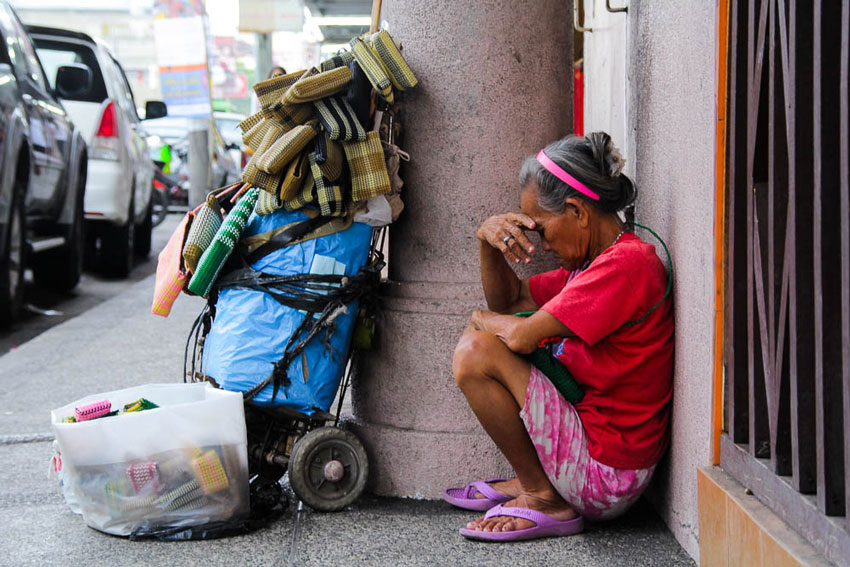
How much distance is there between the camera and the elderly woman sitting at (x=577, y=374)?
287 centimetres

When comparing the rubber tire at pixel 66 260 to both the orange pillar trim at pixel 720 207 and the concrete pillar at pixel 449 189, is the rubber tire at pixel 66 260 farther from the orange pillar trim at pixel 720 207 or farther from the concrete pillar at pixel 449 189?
the orange pillar trim at pixel 720 207

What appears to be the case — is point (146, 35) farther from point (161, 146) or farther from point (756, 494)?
point (756, 494)

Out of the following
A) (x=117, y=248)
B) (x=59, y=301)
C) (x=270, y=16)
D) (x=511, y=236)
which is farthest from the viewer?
(x=270, y=16)

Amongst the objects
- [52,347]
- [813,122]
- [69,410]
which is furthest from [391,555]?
[52,347]

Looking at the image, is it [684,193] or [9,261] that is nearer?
[684,193]

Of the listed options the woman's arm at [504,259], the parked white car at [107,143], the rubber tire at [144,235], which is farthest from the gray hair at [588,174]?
the rubber tire at [144,235]

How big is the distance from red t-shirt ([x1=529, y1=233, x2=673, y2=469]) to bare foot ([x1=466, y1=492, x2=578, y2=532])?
8.9 inches

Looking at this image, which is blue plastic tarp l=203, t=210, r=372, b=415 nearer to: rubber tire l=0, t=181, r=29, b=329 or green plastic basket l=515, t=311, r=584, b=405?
green plastic basket l=515, t=311, r=584, b=405

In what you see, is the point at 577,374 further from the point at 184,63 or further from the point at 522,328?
the point at 184,63

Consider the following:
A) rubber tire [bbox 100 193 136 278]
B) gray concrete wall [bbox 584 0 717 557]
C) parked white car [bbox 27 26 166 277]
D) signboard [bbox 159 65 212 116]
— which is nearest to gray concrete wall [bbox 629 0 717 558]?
gray concrete wall [bbox 584 0 717 557]

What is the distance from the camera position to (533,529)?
9.68 feet

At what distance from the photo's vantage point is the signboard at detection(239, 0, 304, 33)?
12.2m

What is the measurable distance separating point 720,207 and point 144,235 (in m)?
9.75

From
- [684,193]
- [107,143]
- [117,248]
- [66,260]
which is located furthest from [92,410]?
Answer: [117,248]
